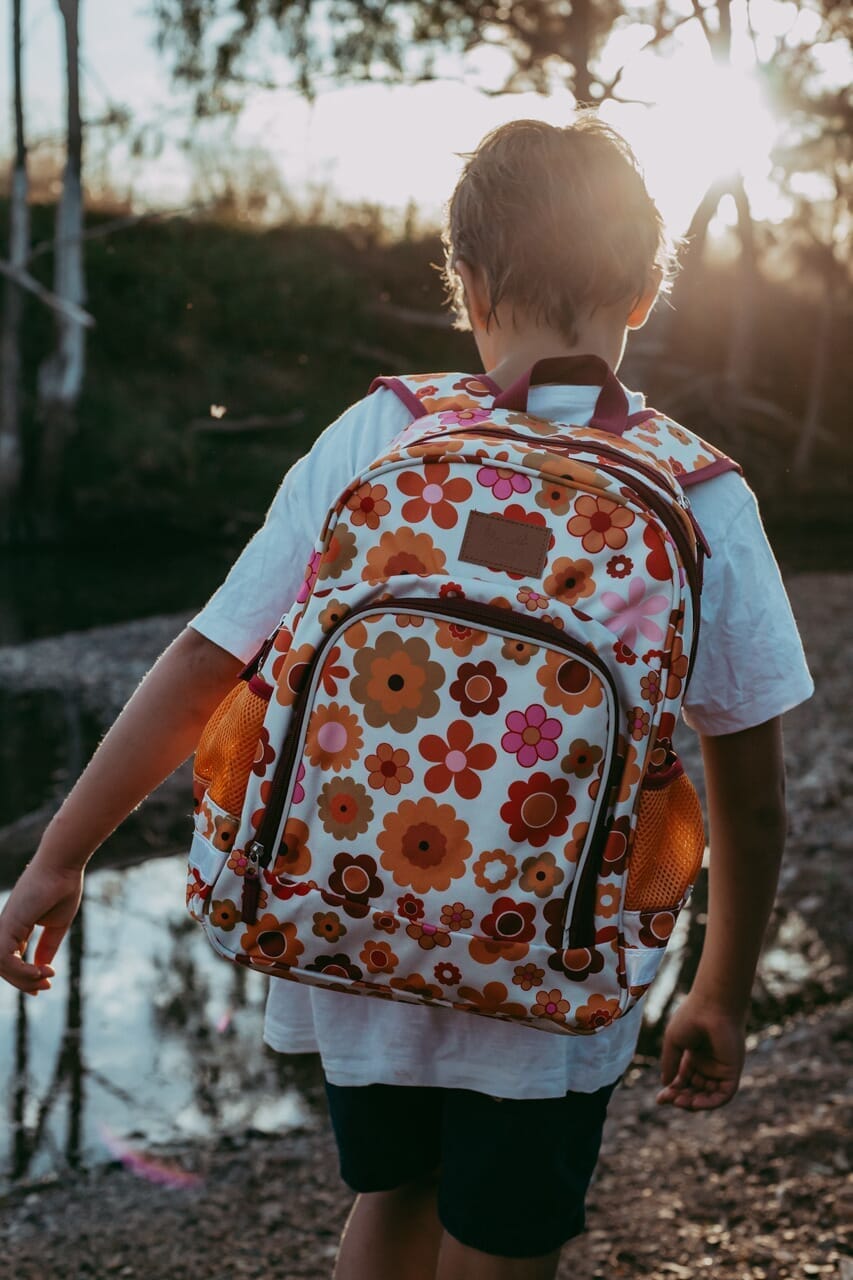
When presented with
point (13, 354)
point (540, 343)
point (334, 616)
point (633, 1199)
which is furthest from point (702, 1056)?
point (13, 354)

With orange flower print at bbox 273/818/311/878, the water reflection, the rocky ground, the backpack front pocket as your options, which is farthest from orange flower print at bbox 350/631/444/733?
the water reflection

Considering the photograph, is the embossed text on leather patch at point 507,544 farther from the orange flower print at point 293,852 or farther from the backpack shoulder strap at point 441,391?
the orange flower print at point 293,852

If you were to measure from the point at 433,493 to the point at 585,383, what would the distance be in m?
0.19

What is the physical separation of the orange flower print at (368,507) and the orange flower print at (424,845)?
0.75ft

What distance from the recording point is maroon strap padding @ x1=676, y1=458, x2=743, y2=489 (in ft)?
3.68

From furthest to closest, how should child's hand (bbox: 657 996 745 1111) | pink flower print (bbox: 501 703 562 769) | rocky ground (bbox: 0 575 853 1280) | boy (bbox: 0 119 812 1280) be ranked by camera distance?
rocky ground (bbox: 0 575 853 1280), child's hand (bbox: 657 996 745 1111), boy (bbox: 0 119 812 1280), pink flower print (bbox: 501 703 562 769)

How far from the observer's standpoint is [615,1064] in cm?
120

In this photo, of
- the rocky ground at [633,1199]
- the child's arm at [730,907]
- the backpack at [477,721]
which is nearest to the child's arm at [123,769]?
the backpack at [477,721]

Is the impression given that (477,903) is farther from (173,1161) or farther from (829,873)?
(829,873)

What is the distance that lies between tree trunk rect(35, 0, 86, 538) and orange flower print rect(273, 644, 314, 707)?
39.9ft

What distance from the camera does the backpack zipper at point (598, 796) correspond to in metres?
1.03

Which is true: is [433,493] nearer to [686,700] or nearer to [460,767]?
[460,767]

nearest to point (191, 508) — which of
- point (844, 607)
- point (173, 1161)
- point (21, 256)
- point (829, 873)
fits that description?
point (21, 256)

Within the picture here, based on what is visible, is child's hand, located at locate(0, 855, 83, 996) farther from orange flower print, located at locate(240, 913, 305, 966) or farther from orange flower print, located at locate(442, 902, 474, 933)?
orange flower print, located at locate(442, 902, 474, 933)
